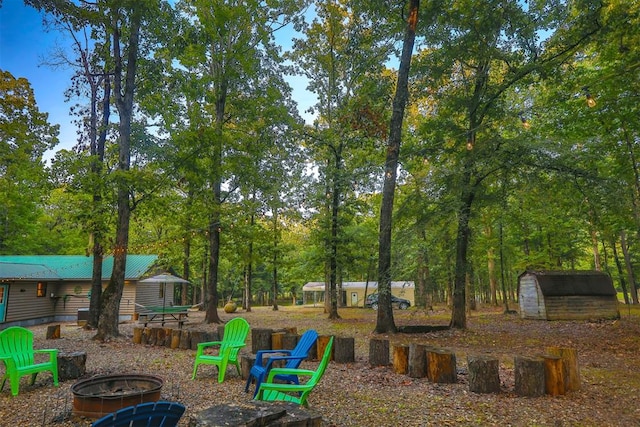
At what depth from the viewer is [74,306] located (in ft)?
58.4

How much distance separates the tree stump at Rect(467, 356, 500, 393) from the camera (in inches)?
193

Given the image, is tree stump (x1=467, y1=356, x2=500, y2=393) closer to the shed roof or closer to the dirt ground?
the dirt ground

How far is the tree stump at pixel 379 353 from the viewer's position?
649cm

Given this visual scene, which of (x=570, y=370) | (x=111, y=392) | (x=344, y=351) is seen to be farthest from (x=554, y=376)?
(x=111, y=392)

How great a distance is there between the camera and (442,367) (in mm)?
5414

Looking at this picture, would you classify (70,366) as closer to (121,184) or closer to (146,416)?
(146,416)

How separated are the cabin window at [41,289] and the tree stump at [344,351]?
1639cm

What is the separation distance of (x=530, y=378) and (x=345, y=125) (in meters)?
12.0

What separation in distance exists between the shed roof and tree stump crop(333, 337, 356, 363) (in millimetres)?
11162

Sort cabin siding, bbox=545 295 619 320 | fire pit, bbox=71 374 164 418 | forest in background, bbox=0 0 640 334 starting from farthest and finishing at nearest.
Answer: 1. cabin siding, bbox=545 295 619 320
2. forest in background, bbox=0 0 640 334
3. fire pit, bbox=71 374 164 418

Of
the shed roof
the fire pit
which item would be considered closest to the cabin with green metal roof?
the fire pit

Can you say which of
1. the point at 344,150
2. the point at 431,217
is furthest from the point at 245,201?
the point at 431,217

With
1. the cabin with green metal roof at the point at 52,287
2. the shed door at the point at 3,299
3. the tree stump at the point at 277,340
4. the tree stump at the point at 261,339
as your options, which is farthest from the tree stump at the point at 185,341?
the shed door at the point at 3,299

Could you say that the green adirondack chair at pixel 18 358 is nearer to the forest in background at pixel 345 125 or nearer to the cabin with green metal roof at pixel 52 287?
the forest in background at pixel 345 125
